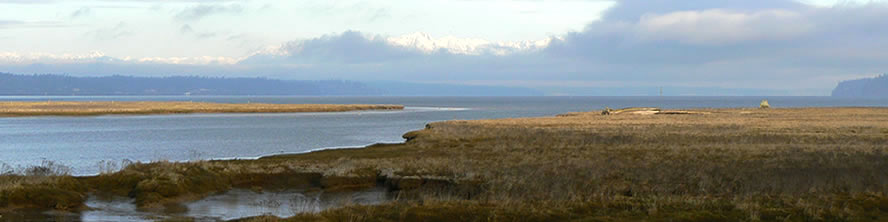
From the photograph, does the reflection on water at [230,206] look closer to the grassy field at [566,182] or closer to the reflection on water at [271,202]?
the reflection on water at [271,202]

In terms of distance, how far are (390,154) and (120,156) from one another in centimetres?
1778

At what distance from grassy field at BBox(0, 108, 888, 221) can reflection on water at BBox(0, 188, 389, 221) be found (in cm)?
64

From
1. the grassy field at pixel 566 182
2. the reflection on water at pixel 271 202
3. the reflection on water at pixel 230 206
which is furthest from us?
the reflection on water at pixel 271 202

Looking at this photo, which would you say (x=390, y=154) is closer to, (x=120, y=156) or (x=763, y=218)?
(x=120, y=156)

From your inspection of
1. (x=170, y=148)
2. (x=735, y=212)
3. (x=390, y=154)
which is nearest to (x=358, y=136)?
(x=170, y=148)

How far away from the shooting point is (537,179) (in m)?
25.7

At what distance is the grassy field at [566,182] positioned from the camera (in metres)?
17.8

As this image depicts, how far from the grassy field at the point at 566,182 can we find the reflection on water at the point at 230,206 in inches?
25.3

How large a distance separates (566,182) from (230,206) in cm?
994

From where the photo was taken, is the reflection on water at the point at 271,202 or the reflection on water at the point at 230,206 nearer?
the reflection on water at the point at 230,206

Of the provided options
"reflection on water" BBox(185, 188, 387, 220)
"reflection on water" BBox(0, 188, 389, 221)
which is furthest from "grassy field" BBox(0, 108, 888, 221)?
"reflection on water" BBox(185, 188, 387, 220)

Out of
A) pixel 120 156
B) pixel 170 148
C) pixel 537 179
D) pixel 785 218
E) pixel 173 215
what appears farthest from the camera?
pixel 170 148

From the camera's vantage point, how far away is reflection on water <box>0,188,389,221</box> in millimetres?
19672

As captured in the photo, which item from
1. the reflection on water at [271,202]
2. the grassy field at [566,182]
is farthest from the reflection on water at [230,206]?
the grassy field at [566,182]
